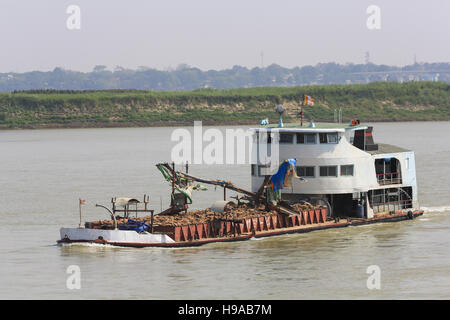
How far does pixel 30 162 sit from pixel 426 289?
69613 mm

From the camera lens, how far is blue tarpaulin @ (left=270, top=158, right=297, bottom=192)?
150 ft

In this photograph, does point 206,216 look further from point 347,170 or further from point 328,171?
point 347,170

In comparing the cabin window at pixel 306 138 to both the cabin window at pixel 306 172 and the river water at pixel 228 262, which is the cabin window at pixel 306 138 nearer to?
the cabin window at pixel 306 172

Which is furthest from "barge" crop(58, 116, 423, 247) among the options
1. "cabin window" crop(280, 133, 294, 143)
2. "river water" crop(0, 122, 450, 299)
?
"river water" crop(0, 122, 450, 299)

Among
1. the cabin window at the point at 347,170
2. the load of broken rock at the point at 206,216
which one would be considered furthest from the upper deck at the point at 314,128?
the load of broken rock at the point at 206,216

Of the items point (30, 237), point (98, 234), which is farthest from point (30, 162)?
point (98, 234)

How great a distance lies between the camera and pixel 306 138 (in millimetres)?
47531

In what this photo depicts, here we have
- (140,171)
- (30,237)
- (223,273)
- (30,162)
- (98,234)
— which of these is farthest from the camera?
(30,162)

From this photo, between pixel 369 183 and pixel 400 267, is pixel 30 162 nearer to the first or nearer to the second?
pixel 369 183

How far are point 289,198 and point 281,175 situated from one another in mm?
3571

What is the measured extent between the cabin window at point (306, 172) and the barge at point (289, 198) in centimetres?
6

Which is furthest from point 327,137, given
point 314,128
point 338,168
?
point 338,168

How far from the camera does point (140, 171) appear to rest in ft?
274
